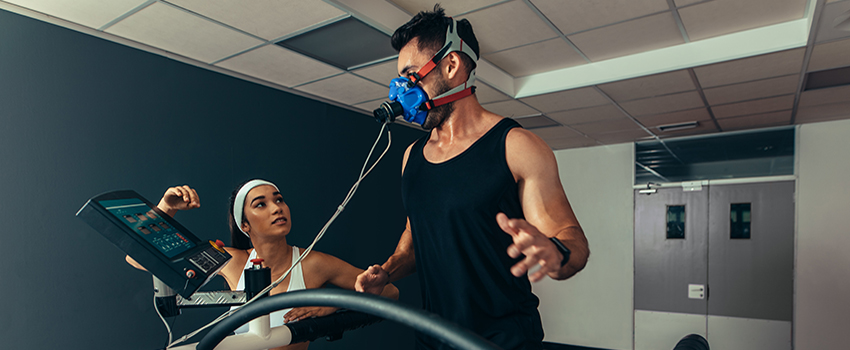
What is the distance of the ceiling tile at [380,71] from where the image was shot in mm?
3059

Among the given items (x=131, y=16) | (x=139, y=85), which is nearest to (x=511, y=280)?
(x=131, y=16)

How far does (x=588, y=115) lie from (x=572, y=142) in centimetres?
142

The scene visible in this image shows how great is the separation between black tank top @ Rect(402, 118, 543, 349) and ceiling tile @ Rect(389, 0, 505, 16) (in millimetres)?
1566

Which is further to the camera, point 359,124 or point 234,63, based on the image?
point 359,124

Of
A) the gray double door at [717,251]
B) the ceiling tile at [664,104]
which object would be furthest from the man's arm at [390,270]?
the gray double door at [717,251]

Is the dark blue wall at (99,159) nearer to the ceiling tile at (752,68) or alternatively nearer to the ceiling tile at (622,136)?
the ceiling tile at (752,68)

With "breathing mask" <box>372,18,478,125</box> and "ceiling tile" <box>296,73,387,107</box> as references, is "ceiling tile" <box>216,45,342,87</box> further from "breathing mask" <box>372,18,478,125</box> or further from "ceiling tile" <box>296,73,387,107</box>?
"breathing mask" <box>372,18,478,125</box>

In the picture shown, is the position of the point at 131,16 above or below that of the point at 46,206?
above

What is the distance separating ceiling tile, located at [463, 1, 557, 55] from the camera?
96.5 inches

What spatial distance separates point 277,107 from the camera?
11.2ft

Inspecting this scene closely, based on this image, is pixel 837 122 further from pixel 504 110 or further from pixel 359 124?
pixel 359 124

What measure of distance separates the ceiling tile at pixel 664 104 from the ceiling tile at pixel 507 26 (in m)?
1.48

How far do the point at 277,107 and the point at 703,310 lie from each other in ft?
16.1

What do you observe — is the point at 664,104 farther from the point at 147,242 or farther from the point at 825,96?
the point at 147,242
